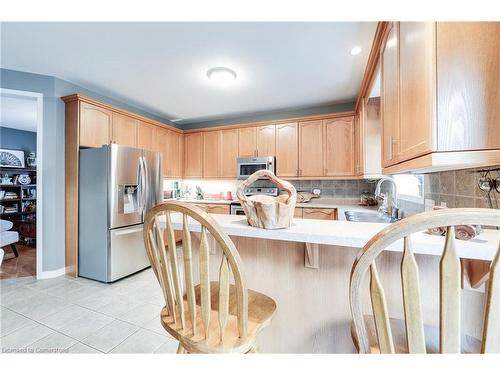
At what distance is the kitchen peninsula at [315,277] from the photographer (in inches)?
35.6

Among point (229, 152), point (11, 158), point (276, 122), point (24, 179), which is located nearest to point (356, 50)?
point (276, 122)

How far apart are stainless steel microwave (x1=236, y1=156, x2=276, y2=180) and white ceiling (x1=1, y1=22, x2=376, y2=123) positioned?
0.95m

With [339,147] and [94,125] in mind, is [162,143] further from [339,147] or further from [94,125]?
[339,147]

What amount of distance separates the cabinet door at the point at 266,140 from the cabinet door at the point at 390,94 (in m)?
2.18

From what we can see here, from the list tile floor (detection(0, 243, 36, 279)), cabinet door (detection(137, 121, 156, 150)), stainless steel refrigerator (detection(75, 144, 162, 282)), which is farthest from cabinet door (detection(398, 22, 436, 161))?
tile floor (detection(0, 243, 36, 279))

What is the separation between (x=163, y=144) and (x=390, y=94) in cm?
357

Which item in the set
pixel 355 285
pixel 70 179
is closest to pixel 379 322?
pixel 355 285

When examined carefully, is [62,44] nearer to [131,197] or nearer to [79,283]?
[131,197]

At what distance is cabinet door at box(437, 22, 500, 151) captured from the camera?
32.3 inches

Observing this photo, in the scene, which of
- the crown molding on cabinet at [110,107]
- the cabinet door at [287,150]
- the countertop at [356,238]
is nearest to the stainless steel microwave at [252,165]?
the cabinet door at [287,150]

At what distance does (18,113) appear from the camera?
3996 mm

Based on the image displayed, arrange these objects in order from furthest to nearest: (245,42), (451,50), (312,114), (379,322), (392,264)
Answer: (312,114)
(245,42)
(392,264)
(451,50)
(379,322)

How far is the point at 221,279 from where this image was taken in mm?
762
